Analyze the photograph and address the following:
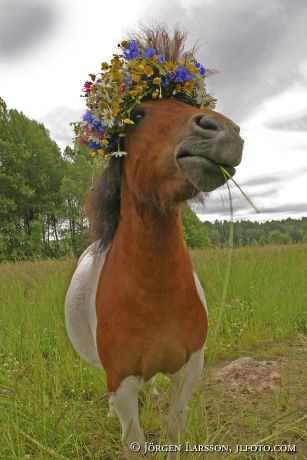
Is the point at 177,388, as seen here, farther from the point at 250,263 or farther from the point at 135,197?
the point at 250,263

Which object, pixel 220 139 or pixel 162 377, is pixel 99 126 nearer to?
pixel 220 139

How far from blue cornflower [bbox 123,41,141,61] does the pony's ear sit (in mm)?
577

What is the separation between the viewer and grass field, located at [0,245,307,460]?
226cm

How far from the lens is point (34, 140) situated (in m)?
25.4

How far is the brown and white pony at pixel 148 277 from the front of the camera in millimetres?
1594

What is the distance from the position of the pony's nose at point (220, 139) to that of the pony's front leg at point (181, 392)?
1.10 metres

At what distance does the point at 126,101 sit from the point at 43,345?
2.98 metres

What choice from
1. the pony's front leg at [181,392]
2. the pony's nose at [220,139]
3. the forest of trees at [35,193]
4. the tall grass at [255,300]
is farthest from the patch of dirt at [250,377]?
the forest of trees at [35,193]

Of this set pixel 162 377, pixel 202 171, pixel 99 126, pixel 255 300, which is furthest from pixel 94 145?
pixel 255 300

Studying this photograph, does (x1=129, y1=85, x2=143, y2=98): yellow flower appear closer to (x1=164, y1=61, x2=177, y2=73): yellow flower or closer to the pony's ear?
(x1=164, y1=61, x2=177, y2=73): yellow flower

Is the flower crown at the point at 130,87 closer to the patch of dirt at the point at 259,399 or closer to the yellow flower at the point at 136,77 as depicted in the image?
the yellow flower at the point at 136,77

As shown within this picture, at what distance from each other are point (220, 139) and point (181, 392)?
140cm

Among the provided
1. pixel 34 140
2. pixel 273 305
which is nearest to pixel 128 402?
pixel 273 305

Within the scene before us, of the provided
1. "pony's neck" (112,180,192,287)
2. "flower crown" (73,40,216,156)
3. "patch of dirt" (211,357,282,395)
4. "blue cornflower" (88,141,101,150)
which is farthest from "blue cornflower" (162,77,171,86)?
"patch of dirt" (211,357,282,395)
